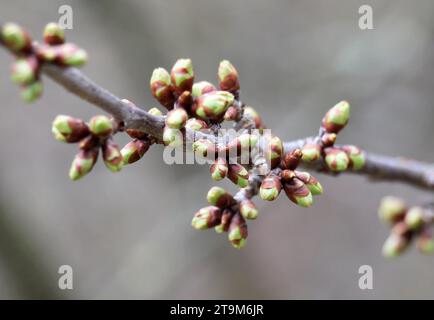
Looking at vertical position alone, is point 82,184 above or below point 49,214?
above

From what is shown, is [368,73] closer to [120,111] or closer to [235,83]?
[235,83]

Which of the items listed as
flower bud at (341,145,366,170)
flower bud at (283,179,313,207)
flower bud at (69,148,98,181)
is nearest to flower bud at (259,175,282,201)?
flower bud at (283,179,313,207)

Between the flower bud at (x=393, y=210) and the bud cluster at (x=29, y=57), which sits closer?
the bud cluster at (x=29, y=57)

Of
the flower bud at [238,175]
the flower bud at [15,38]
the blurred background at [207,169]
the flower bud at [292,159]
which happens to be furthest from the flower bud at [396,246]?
the blurred background at [207,169]

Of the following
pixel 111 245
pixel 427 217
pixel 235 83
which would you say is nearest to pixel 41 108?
pixel 111 245

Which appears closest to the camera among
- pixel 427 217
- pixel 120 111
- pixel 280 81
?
pixel 120 111

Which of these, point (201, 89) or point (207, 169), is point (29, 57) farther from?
point (207, 169)

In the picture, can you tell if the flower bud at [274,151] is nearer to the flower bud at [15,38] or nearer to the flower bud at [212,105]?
the flower bud at [212,105]
